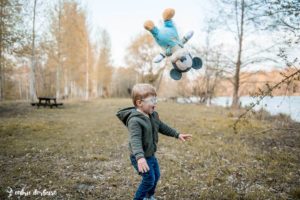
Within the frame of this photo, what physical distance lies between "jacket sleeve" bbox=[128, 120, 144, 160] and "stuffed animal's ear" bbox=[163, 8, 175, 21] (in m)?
2.22

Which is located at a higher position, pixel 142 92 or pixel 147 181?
pixel 142 92

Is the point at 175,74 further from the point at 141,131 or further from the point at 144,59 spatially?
the point at 144,59

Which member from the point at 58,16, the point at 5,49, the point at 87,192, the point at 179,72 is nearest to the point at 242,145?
the point at 179,72

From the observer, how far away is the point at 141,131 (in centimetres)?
337

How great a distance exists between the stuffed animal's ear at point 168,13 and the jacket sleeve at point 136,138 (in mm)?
2223

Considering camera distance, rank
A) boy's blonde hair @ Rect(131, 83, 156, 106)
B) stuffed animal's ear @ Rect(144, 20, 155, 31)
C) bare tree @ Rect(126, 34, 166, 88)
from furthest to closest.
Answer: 1. bare tree @ Rect(126, 34, 166, 88)
2. stuffed animal's ear @ Rect(144, 20, 155, 31)
3. boy's blonde hair @ Rect(131, 83, 156, 106)

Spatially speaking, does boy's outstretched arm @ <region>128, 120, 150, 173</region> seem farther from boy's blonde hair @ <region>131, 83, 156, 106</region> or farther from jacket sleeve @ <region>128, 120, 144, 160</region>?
boy's blonde hair @ <region>131, 83, 156, 106</region>

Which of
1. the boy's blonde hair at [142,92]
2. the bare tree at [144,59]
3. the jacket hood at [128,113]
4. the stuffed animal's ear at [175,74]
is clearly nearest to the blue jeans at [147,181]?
Result: the jacket hood at [128,113]

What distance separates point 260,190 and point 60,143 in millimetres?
5695

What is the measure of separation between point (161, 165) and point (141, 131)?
112 inches

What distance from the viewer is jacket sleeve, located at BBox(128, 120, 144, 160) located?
10.5 feet

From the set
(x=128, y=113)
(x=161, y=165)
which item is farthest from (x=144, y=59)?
(x=128, y=113)

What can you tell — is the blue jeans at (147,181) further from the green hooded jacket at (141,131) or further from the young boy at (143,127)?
the green hooded jacket at (141,131)

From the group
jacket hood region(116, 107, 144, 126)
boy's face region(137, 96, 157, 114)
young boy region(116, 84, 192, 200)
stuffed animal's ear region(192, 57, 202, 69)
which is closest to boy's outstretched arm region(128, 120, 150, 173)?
young boy region(116, 84, 192, 200)
